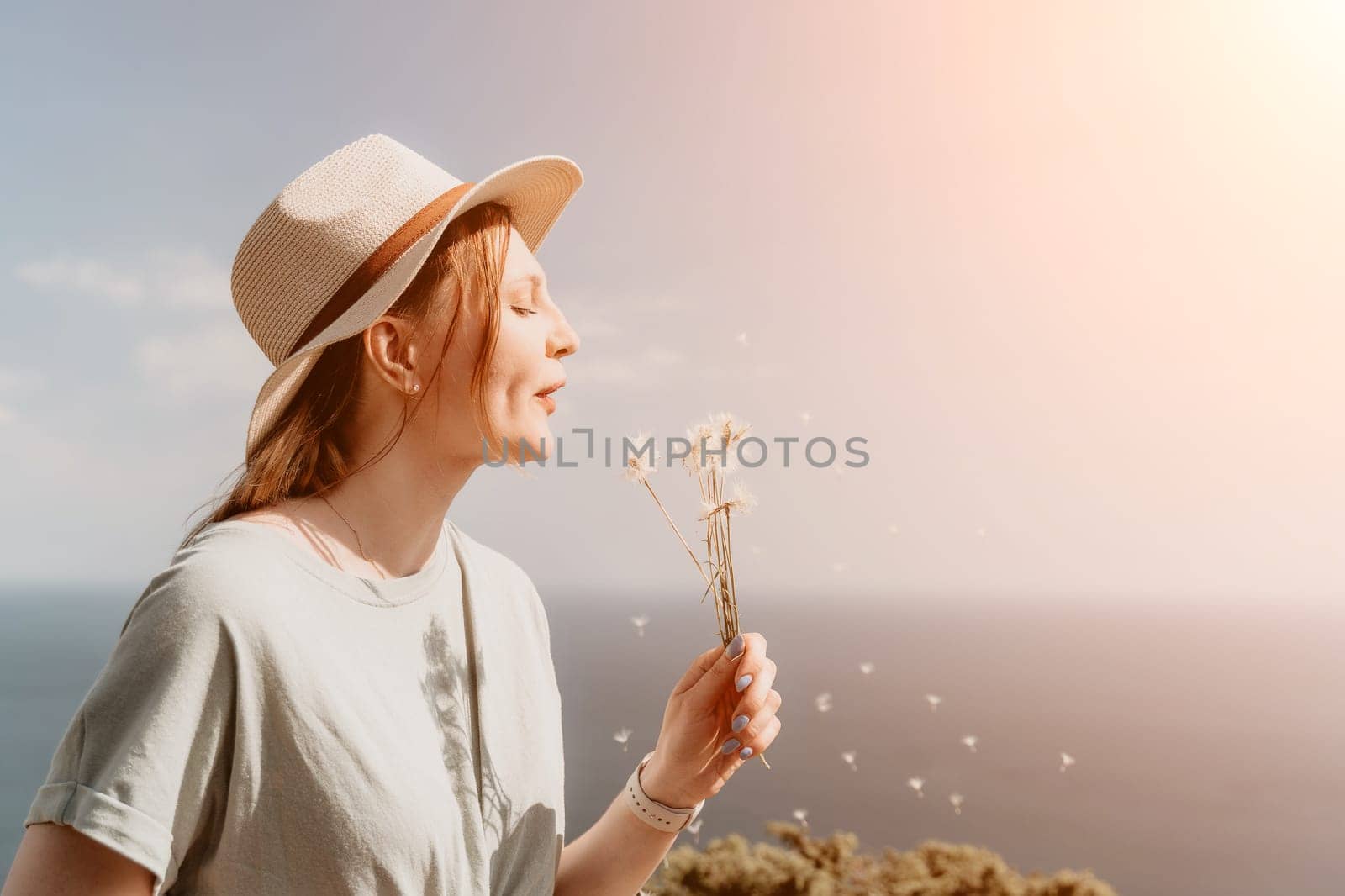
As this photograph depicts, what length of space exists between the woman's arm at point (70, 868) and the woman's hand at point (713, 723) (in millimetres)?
560

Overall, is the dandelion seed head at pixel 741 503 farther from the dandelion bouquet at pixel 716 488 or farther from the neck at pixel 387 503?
the neck at pixel 387 503

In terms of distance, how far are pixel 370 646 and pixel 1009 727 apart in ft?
21.3

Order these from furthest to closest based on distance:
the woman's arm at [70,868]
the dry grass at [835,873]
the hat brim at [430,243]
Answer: the dry grass at [835,873], the hat brim at [430,243], the woman's arm at [70,868]

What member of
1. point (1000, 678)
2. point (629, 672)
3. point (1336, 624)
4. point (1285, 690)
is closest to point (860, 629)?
point (1000, 678)

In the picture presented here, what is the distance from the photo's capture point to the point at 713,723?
1029 mm

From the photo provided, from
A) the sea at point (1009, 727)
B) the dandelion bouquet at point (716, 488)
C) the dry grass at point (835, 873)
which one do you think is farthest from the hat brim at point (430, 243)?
the sea at point (1009, 727)

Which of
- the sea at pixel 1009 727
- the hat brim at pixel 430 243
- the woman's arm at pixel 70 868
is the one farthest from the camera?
the sea at pixel 1009 727

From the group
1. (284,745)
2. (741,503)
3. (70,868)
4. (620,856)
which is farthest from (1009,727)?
(70,868)

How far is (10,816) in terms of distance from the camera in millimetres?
5457

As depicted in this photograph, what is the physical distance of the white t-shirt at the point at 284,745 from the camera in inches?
26.9

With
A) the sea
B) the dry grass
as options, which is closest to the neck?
the dry grass

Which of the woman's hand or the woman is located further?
the woman's hand

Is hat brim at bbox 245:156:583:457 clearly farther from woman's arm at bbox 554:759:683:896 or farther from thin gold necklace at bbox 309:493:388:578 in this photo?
woman's arm at bbox 554:759:683:896

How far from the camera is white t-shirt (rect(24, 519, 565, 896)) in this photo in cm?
68
